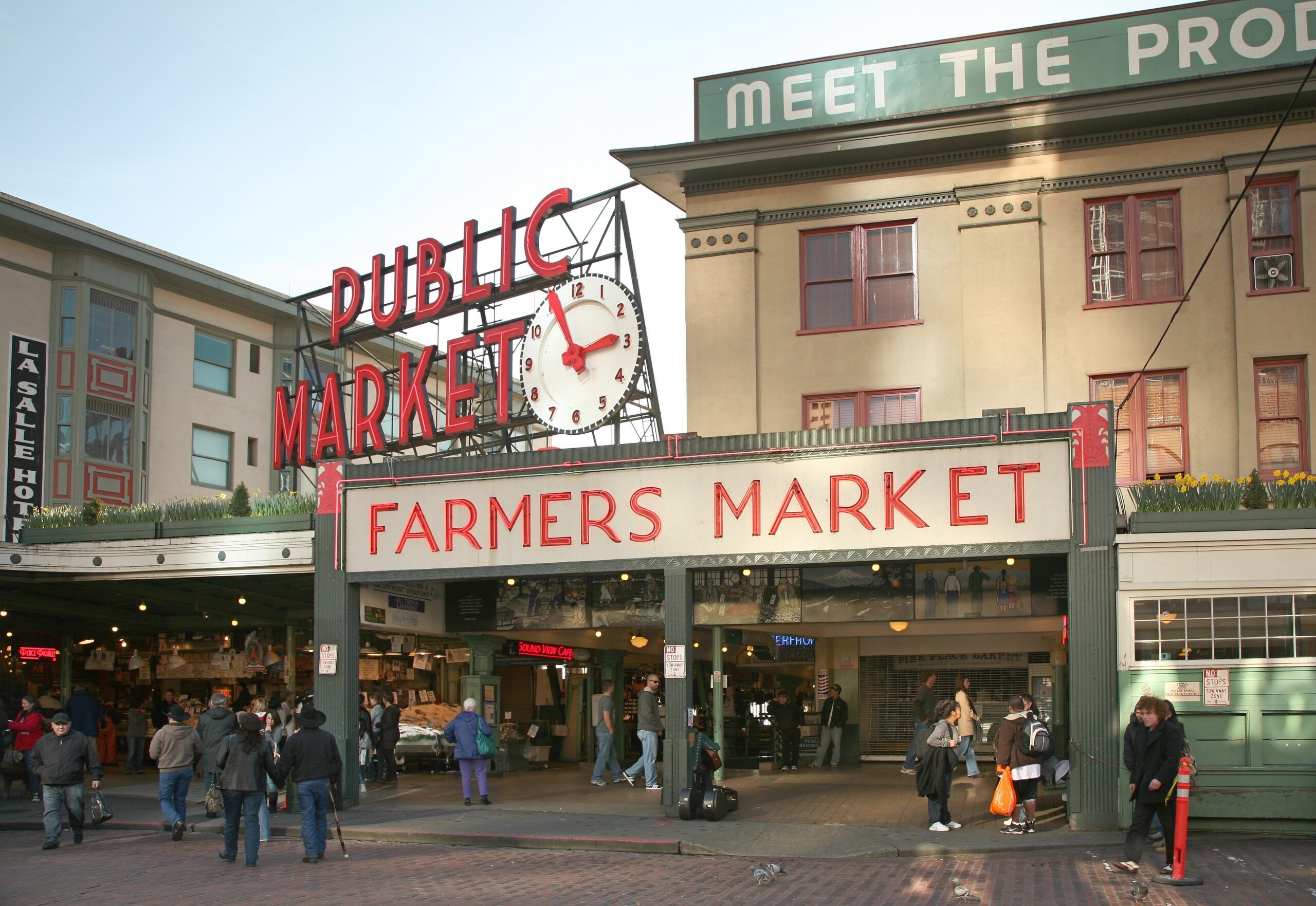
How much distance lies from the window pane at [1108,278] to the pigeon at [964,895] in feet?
38.1

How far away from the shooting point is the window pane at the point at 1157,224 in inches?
816

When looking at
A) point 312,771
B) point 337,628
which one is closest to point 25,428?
point 337,628

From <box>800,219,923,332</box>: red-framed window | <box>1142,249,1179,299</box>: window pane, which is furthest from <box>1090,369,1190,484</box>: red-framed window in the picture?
<box>800,219,923,332</box>: red-framed window

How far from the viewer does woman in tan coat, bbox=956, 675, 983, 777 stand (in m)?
21.1

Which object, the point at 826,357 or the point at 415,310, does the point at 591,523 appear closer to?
the point at 826,357

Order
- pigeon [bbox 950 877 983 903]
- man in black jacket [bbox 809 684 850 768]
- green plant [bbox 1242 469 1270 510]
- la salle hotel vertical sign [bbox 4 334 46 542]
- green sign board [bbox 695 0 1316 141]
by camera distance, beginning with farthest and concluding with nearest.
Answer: la salle hotel vertical sign [bbox 4 334 46 542] → man in black jacket [bbox 809 684 850 768] → green sign board [bbox 695 0 1316 141] → green plant [bbox 1242 469 1270 510] → pigeon [bbox 950 877 983 903]

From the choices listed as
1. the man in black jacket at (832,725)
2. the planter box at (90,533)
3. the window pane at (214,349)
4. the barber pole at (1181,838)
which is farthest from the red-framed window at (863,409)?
the window pane at (214,349)

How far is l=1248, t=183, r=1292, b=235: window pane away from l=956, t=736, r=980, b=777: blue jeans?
9.54 meters

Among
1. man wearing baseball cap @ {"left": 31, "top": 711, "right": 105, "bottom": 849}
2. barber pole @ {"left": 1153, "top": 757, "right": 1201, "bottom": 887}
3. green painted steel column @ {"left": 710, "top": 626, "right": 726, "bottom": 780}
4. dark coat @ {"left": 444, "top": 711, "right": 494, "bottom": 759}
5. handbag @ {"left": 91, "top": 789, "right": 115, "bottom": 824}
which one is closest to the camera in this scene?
barber pole @ {"left": 1153, "top": 757, "right": 1201, "bottom": 887}

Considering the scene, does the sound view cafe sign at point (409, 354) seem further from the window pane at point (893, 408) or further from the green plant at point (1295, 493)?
the green plant at point (1295, 493)

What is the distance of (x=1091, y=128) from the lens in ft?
68.6

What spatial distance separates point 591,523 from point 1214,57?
12.8 meters

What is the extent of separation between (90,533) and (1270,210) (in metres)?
20.2

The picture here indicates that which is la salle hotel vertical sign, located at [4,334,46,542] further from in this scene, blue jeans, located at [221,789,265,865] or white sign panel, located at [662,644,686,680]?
white sign panel, located at [662,644,686,680]
